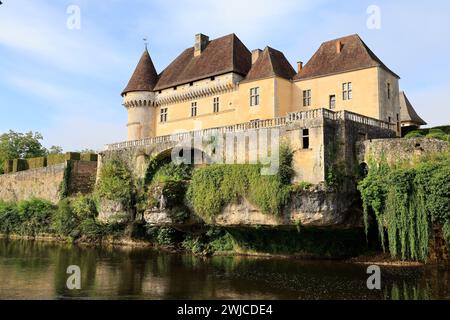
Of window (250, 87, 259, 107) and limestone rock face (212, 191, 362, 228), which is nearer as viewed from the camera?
limestone rock face (212, 191, 362, 228)

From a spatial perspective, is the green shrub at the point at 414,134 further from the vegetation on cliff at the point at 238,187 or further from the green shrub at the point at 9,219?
the green shrub at the point at 9,219

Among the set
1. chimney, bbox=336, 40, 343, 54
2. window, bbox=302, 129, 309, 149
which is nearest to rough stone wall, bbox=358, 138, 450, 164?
window, bbox=302, 129, 309, 149

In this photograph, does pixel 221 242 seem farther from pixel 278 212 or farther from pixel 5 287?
pixel 5 287

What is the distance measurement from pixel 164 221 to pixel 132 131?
42.1 feet

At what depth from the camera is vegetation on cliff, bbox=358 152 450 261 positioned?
21.8m

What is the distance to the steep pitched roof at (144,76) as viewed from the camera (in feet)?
133

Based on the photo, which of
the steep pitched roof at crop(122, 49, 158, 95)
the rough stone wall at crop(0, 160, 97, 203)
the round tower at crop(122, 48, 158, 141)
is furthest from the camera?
the rough stone wall at crop(0, 160, 97, 203)

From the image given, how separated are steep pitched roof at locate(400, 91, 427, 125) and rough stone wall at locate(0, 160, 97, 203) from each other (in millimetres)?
28446

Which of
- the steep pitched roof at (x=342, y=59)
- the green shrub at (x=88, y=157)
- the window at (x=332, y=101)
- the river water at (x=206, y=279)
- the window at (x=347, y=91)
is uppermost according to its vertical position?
the steep pitched roof at (x=342, y=59)

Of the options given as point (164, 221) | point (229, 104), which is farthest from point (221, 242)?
point (229, 104)

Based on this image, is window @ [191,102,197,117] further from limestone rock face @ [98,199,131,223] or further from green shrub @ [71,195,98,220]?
green shrub @ [71,195,98,220]

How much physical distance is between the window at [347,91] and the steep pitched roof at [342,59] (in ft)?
3.03

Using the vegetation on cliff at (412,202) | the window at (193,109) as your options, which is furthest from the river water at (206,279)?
the window at (193,109)

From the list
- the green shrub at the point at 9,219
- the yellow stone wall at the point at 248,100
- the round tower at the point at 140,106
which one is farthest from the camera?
the green shrub at the point at 9,219
